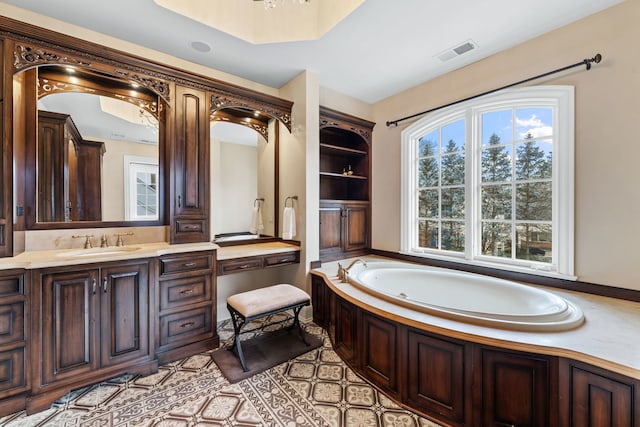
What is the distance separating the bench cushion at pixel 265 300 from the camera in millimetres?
2125

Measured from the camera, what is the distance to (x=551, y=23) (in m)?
2.14

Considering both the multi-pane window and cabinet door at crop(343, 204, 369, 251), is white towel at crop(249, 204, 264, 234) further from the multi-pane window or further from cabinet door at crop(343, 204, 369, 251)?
the multi-pane window

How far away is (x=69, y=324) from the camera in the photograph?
1.76 meters

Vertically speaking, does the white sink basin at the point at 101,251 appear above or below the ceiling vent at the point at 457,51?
below

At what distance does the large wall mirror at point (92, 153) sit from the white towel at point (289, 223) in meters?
1.26

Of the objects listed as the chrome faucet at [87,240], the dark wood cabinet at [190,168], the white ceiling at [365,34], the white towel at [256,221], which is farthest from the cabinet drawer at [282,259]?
the white ceiling at [365,34]

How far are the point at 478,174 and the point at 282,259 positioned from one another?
2.33 m

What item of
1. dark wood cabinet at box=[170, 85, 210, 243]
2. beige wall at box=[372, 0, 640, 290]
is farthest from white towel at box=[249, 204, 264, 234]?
beige wall at box=[372, 0, 640, 290]

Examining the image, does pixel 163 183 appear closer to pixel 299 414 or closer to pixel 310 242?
pixel 310 242

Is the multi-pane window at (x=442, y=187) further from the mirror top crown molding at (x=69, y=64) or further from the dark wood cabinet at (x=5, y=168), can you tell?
the dark wood cabinet at (x=5, y=168)

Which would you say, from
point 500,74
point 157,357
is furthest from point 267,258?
point 500,74

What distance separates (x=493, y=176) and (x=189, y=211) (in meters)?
3.09

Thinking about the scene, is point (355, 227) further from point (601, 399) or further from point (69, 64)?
point (69, 64)

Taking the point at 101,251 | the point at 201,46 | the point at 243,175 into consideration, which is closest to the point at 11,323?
the point at 101,251
